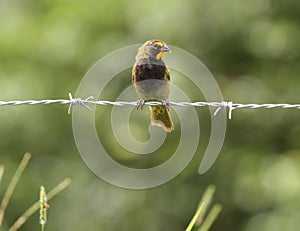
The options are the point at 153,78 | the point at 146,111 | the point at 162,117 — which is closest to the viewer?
the point at 162,117

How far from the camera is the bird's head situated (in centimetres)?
375

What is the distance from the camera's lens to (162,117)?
3.79 metres

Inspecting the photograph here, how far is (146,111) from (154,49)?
369cm

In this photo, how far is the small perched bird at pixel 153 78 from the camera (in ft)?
12.4

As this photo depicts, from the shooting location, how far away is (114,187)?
832cm

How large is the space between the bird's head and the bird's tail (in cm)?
23

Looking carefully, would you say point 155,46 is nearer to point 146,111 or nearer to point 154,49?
point 154,49

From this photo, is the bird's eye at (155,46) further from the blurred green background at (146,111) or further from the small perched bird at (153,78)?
the blurred green background at (146,111)

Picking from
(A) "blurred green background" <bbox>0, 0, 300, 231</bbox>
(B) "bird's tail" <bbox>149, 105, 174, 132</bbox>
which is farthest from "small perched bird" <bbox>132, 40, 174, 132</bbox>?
(A) "blurred green background" <bbox>0, 0, 300, 231</bbox>

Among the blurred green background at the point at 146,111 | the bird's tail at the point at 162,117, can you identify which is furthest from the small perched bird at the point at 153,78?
the blurred green background at the point at 146,111

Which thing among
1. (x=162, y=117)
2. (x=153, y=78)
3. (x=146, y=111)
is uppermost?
(x=146, y=111)

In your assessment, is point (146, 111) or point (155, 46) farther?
point (146, 111)

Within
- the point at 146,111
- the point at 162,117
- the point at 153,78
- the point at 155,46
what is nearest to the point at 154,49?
the point at 155,46

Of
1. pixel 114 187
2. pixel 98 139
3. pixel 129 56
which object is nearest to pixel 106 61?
pixel 129 56
